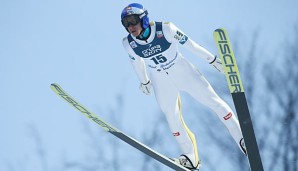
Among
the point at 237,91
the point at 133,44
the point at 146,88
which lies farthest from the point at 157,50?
the point at 237,91

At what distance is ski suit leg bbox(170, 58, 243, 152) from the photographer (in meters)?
7.79

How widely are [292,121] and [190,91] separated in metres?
11.4

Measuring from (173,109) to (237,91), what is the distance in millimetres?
1160

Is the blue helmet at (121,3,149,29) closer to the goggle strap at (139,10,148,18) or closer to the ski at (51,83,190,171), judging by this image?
the goggle strap at (139,10,148,18)

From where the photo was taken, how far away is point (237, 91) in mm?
7082

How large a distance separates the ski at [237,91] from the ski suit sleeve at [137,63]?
4.66 feet

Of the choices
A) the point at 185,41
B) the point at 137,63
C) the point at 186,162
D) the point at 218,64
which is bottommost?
the point at 186,162

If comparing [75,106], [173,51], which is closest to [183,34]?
[173,51]

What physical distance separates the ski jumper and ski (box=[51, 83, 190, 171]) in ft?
0.82

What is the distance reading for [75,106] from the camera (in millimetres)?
9234

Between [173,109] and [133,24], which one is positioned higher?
[133,24]

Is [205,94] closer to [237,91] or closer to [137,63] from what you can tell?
[237,91]

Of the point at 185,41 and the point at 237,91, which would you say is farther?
the point at 185,41

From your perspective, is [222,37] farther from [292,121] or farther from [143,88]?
[292,121]
